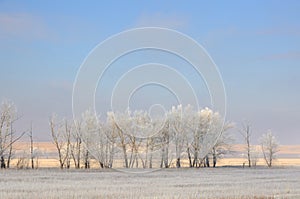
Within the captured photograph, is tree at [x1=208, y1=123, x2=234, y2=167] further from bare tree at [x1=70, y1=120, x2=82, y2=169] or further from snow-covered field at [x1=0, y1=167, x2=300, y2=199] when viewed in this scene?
snow-covered field at [x1=0, y1=167, x2=300, y2=199]

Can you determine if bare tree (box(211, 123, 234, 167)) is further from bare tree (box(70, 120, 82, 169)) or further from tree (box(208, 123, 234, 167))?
bare tree (box(70, 120, 82, 169))

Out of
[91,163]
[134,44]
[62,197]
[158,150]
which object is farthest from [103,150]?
[62,197]

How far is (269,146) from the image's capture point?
84938mm

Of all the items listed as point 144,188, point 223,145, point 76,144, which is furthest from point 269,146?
point 144,188

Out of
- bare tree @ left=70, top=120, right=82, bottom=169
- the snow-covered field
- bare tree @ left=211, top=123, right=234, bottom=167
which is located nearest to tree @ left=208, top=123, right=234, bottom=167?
bare tree @ left=211, top=123, right=234, bottom=167

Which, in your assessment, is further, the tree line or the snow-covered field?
the tree line

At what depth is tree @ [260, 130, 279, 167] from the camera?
274 ft

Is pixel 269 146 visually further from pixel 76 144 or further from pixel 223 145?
pixel 76 144

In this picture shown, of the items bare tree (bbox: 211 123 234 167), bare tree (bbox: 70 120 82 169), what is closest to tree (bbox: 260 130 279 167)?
bare tree (bbox: 211 123 234 167)

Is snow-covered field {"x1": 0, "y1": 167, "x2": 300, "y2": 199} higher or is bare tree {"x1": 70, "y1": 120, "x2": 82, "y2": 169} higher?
bare tree {"x1": 70, "y1": 120, "x2": 82, "y2": 169}

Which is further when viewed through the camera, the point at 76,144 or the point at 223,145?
the point at 223,145

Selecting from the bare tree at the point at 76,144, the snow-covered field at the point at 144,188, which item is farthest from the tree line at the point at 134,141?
the snow-covered field at the point at 144,188

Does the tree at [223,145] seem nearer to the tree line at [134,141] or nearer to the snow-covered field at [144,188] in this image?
the tree line at [134,141]

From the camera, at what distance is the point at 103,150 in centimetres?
7231
